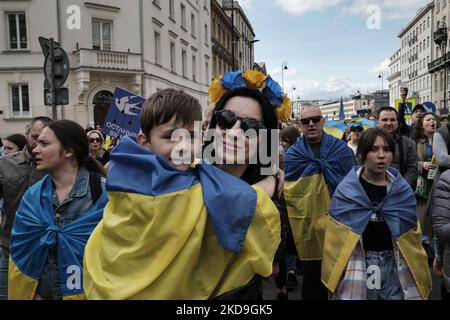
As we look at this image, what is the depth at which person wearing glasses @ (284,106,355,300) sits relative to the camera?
12.8 ft

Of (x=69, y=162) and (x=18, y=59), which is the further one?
(x=18, y=59)

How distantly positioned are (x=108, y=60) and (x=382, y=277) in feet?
61.6

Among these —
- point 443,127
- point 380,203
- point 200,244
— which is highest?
point 443,127

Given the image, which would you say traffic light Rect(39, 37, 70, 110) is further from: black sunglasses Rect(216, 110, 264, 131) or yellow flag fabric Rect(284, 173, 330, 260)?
black sunglasses Rect(216, 110, 264, 131)

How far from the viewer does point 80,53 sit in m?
18.8

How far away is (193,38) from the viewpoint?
29.5 meters

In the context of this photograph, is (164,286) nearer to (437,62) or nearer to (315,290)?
(315,290)

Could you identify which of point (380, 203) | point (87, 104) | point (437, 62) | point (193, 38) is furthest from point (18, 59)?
point (437, 62)

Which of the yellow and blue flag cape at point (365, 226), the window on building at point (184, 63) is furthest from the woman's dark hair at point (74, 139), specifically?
the window on building at point (184, 63)

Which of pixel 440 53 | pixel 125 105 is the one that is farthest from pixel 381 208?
pixel 440 53

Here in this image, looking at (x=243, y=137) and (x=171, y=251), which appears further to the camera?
(x=243, y=137)

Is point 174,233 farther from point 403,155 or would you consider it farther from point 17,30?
point 17,30

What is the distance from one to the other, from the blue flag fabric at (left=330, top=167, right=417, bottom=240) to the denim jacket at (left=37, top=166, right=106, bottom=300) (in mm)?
1844

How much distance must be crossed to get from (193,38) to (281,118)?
28.2 meters
